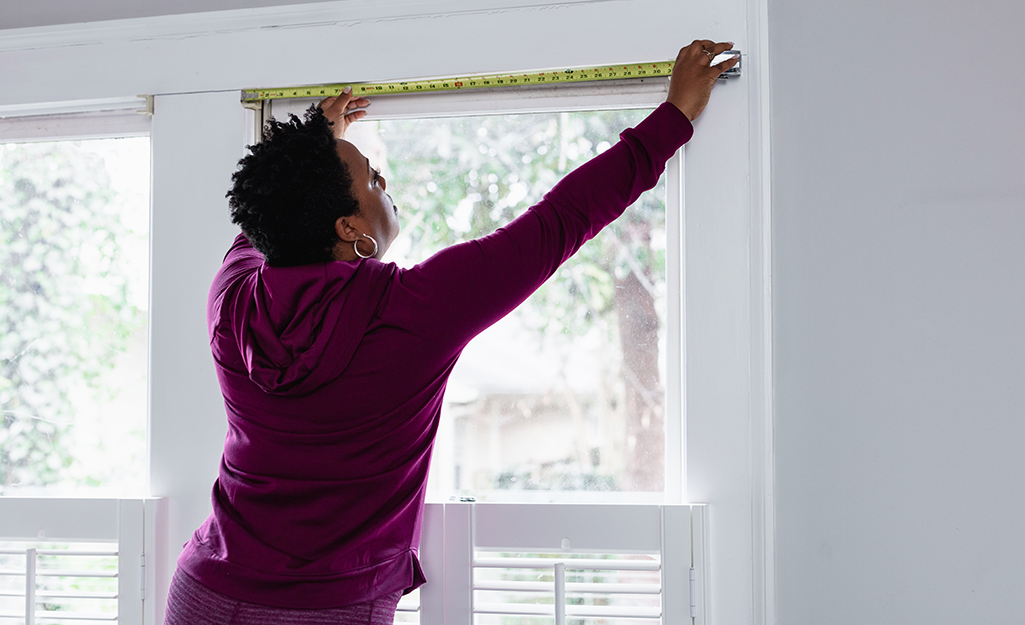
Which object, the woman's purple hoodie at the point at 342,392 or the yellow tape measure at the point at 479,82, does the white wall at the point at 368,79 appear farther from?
the woman's purple hoodie at the point at 342,392

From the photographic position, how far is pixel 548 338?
1.28m

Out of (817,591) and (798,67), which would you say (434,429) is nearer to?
(817,591)

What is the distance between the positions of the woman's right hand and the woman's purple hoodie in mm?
208

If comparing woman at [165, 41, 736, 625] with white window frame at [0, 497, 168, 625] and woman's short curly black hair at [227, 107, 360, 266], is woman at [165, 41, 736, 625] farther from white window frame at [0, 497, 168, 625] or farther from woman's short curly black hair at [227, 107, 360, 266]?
white window frame at [0, 497, 168, 625]

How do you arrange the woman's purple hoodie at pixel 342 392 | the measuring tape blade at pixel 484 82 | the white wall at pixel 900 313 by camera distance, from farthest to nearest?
1. the measuring tape blade at pixel 484 82
2. the white wall at pixel 900 313
3. the woman's purple hoodie at pixel 342 392

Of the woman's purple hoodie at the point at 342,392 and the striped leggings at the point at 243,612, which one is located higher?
the woman's purple hoodie at the point at 342,392

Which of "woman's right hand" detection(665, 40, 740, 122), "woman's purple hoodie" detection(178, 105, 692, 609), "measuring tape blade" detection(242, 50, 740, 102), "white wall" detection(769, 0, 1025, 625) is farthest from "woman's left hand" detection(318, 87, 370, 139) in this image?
"white wall" detection(769, 0, 1025, 625)

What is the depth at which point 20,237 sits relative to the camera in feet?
4.72

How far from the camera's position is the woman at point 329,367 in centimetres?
95

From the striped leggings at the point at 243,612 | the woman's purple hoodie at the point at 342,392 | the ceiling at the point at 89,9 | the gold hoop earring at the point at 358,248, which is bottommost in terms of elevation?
the striped leggings at the point at 243,612

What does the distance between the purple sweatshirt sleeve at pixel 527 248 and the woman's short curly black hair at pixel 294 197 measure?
0.47 feet

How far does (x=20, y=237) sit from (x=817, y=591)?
164cm

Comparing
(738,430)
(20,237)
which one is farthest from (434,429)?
(20,237)

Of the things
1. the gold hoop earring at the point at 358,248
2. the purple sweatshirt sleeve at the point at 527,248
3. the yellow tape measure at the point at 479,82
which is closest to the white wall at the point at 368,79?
the yellow tape measure at the point at 479,82
